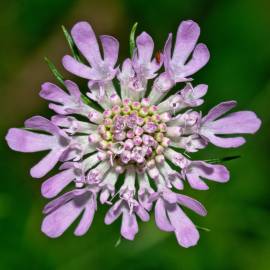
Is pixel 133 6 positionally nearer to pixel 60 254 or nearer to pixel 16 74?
pixel 16 74

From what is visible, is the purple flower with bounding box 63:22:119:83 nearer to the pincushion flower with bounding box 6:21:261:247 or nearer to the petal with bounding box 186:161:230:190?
the pincushion flower with bounding box 6:21:261:247

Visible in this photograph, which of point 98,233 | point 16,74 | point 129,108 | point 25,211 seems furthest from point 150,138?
point 16,74

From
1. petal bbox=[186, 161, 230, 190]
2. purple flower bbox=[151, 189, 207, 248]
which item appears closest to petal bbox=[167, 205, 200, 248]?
purple flower bbox=[151, 189, 207, 248]

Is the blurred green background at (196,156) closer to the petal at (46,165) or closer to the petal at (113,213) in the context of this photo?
the petal at (113,213)

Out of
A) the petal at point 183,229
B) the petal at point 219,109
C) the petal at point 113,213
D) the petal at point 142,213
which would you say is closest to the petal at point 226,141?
the petal at point 219,109

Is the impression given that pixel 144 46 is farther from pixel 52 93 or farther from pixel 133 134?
pixel 52 93

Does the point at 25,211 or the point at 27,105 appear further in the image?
the point at 27,105
